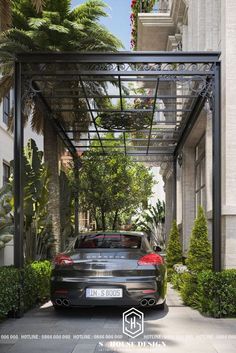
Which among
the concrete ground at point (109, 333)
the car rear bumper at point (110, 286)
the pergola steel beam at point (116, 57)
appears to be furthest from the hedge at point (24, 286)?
the pergola steel beam at point (116, 57)

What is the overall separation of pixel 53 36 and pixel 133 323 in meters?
8.90

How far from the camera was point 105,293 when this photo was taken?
343 inches

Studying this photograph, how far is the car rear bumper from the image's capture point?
8.72 m

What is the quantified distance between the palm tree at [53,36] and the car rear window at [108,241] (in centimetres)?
502

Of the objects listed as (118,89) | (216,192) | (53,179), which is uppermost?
(118,89)

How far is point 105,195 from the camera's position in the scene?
22.3m

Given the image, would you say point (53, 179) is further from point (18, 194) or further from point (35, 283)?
point (18, 194)

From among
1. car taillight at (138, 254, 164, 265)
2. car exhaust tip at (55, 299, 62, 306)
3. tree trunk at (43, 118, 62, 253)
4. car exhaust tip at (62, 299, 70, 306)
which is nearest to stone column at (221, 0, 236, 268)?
car taillight at (138, 254, 164, 265)

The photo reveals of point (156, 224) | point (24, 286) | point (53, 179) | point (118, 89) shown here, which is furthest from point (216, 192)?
point (156, 224)

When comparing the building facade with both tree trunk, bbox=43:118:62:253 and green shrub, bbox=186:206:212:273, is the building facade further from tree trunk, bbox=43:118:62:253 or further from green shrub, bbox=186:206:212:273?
tree trunk, bbox=43:118:62:253

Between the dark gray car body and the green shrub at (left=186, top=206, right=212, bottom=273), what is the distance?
2.01m

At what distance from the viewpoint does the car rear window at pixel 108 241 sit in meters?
9.52

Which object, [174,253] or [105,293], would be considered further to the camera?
[174,253]

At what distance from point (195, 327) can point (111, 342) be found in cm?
159
